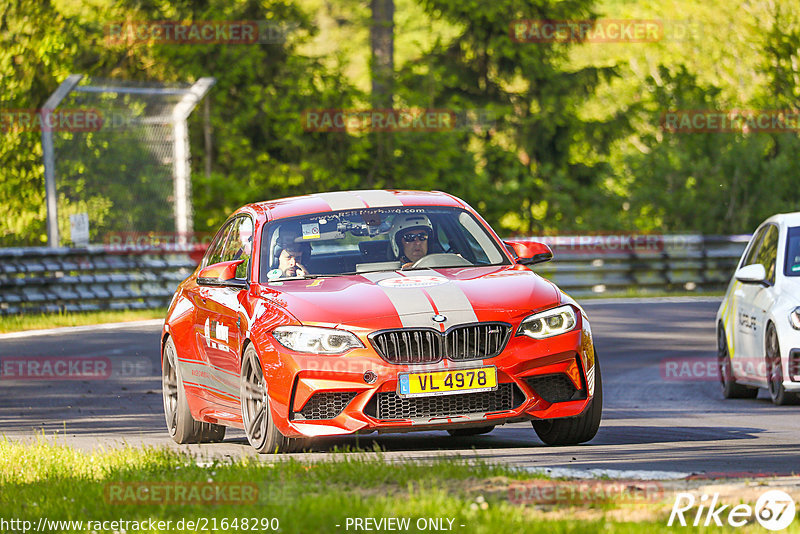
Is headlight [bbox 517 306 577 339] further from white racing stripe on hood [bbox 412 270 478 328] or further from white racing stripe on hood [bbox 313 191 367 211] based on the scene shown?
white racing stripe on hood [bbox 313 191 367 211]

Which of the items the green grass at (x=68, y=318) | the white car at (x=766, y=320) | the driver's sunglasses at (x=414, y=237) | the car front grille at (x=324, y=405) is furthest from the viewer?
the green grass at (x=68, y=318)

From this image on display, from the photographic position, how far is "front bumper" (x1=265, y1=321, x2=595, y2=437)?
8.42 metres

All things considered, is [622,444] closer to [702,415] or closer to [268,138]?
[702,415]

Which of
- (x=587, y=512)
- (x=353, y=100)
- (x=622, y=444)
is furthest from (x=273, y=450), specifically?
(x=353, y=100)

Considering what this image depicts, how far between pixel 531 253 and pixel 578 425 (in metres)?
1.39

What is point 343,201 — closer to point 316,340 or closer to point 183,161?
point 316,340

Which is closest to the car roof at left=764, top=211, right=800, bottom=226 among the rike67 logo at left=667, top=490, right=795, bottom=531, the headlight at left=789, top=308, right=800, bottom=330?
the headlight at left=789, top=308, right=800, bottom=330

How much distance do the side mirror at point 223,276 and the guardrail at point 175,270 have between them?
1262 cm

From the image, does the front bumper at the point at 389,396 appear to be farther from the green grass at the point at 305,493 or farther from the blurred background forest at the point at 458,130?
the blurred background forest at the point at 458,130

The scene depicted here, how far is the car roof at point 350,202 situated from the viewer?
33.3 feet

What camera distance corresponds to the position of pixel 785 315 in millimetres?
11969

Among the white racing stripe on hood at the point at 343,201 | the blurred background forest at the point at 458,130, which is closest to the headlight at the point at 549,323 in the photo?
the white racing stripe on hood at the point at 343,201

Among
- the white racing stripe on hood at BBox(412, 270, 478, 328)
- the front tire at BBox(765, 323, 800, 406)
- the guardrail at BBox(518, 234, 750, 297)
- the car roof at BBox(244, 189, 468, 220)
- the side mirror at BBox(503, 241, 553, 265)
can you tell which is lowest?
the guardrail at BBox(518, 234, 750, 297)

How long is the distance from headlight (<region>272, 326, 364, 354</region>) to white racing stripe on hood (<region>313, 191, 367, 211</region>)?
1.71 meters
